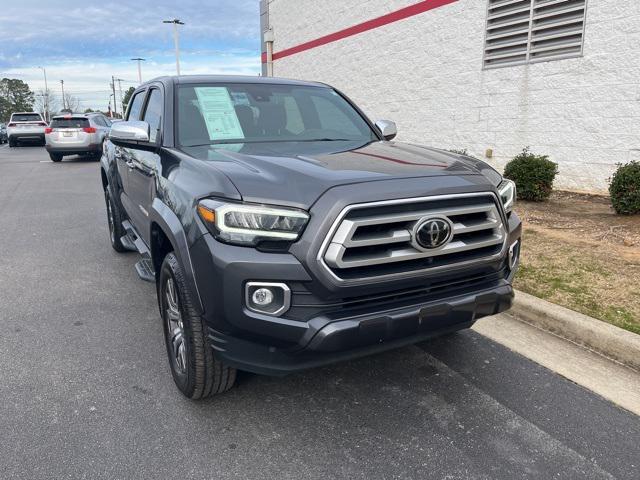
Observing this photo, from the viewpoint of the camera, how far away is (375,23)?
13836mm

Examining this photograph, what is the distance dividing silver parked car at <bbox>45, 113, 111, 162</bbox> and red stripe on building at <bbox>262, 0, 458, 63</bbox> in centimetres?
765

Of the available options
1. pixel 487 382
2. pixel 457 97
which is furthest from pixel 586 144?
pixel 487 382

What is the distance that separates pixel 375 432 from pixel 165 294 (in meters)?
1.45

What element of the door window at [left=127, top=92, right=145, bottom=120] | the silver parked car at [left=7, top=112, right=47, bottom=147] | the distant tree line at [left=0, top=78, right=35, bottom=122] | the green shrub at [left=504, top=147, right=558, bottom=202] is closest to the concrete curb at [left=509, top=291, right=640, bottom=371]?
the door window at [left=127, top=92, right=145, bottom=120]

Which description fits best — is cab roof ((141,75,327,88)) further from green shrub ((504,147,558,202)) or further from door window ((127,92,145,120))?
green shrub ((504,147,558,202))

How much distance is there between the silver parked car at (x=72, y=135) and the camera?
18.3 meters

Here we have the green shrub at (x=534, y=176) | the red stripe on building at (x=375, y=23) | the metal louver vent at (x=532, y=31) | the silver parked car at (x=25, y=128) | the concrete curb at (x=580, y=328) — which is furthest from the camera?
the silver parked car at (x=25, y=128)

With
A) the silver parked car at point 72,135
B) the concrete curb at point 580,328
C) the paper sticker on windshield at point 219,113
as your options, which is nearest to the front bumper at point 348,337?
the concrete curb at point 580,328

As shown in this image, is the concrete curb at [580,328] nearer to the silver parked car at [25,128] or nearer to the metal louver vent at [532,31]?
the metal louver vent at [532,31]

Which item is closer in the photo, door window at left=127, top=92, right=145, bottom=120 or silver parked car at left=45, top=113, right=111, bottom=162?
door window at left=127, top=92, right=145, bottom=120

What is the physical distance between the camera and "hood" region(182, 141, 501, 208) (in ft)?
7.78

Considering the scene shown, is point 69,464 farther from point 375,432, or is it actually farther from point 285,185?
point 285,185

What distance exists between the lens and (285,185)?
7.88 feet

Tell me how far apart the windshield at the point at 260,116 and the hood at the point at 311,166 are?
0.20m
